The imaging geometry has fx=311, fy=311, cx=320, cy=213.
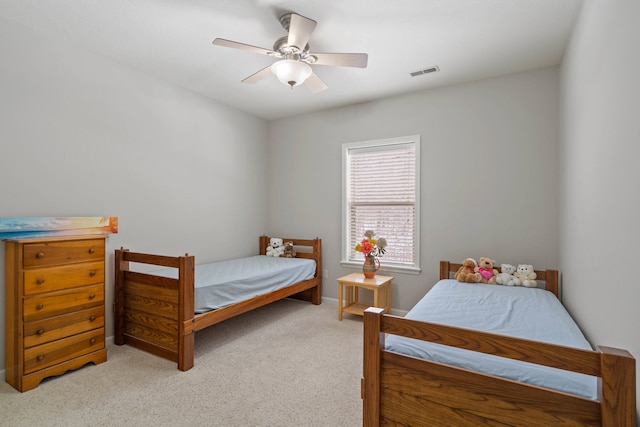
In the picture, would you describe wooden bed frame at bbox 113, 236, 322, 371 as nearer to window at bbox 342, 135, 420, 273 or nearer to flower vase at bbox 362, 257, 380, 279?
flower vase at bbox 362, 257, 380, 279

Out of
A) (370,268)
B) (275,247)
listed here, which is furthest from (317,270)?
(370,268)

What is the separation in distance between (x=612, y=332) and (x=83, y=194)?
3.61m

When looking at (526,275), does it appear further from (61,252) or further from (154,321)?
(61,252)

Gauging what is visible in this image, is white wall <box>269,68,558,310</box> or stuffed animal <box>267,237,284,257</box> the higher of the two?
white wall <box>269,68,558,310</box>

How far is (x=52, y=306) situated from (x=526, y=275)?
3.82m

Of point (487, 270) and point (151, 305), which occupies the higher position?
point (487, 270)

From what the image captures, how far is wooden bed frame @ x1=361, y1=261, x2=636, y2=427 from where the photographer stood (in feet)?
3.06

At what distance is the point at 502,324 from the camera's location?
1779 millimetres

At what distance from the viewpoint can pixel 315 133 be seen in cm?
429

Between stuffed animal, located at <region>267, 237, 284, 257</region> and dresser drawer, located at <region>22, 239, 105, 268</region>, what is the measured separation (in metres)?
2.13

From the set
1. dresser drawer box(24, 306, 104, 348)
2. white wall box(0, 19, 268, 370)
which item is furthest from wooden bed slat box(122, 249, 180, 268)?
dresser drawer box(24, 306, 104, 348)

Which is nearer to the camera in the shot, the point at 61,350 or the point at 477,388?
the point at 477,388

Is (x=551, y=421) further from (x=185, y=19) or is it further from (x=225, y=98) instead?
(x=225, y=98)

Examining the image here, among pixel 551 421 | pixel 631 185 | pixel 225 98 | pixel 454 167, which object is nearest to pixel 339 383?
pixel 551 421
